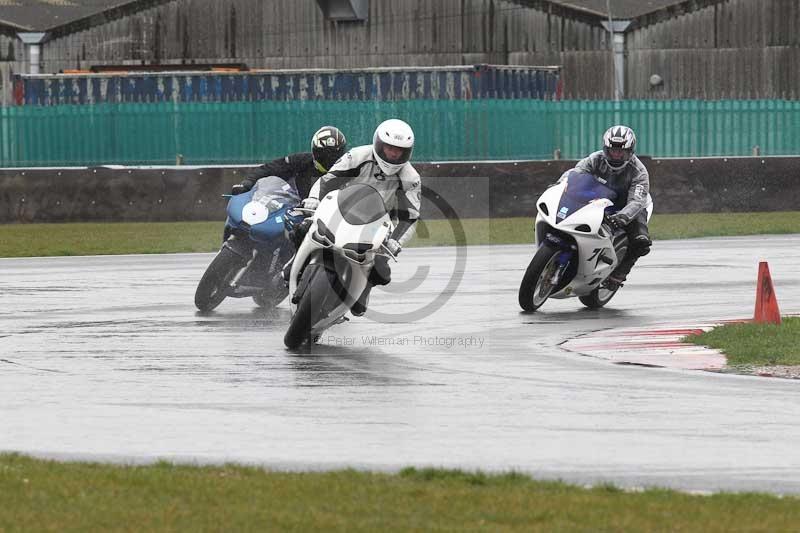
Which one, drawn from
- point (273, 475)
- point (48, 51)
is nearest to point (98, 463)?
point (273, 475)

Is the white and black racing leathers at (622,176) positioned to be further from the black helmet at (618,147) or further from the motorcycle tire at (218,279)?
the motorcycle tire at (218,279)

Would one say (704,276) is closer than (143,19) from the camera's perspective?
Yes

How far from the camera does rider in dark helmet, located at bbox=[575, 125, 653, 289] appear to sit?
16703mm

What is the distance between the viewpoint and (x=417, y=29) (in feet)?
159

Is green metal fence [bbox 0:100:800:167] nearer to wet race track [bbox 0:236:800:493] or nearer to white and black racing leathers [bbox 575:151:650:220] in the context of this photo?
wet race track [bbox 0:236:800:493]

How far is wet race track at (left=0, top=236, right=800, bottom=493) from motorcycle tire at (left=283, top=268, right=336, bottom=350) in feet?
0.51

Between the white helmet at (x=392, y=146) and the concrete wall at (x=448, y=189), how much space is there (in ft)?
51.4

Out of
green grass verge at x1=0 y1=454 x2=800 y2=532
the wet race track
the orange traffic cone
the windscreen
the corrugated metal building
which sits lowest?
green grass verge at x1=0 y1=454 x2=800 y2=532

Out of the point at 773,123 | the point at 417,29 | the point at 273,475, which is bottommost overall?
the point at 273,475

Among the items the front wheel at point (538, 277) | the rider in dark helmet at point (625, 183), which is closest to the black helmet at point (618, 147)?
the rider in dark helmet at point (625, 183)

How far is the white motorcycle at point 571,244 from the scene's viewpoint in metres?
16.2

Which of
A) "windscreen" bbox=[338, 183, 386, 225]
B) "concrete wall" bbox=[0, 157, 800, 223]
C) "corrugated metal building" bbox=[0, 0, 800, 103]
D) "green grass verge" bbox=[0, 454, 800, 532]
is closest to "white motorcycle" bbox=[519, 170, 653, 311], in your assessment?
"windscreen" bbox=[338, 183, 386, 225]

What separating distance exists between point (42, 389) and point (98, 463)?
110 inches

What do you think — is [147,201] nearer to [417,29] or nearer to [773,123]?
[773,123]
